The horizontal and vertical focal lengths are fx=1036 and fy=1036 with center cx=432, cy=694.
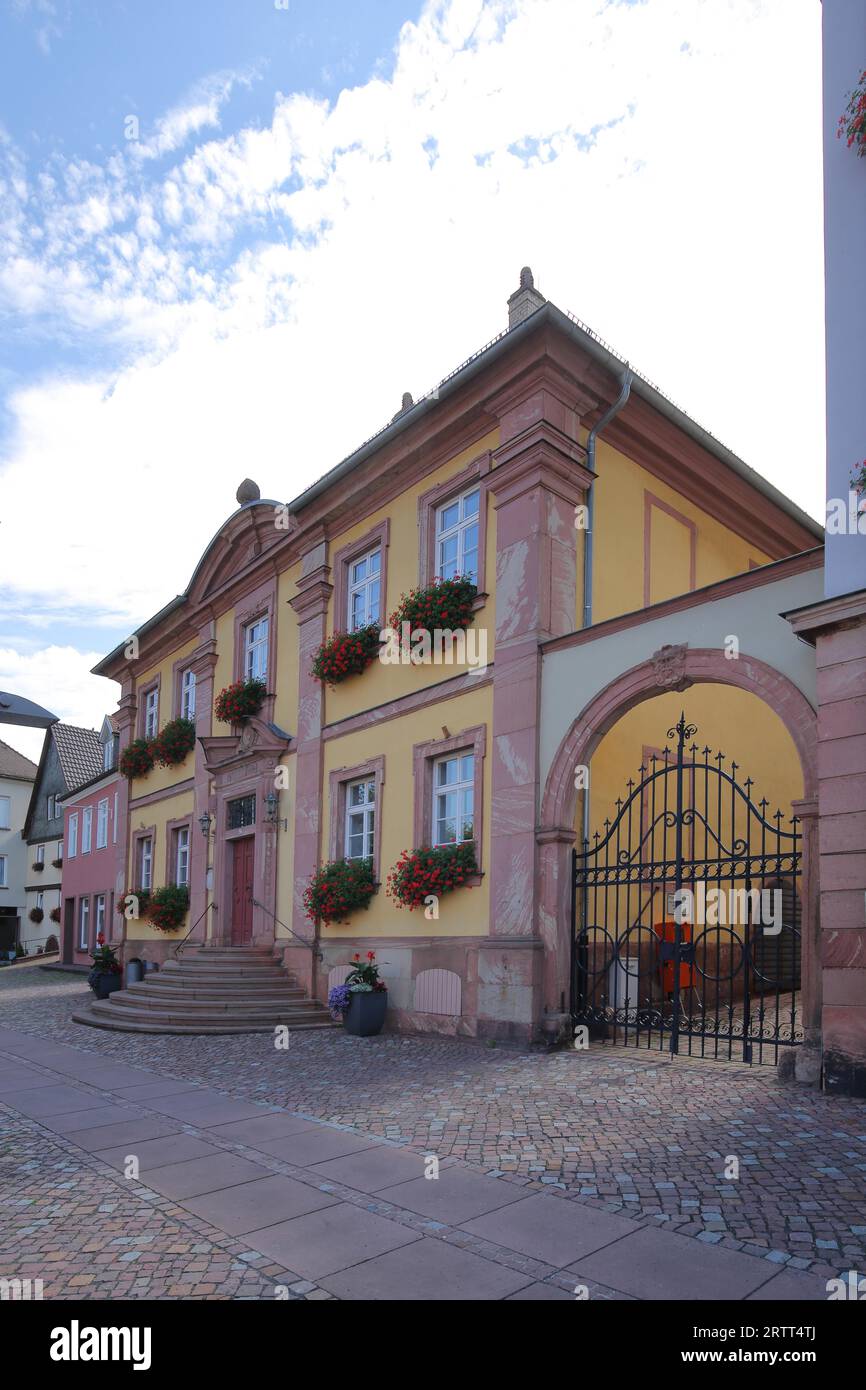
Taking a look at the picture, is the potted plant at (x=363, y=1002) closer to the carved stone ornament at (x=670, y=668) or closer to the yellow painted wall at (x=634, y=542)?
the yellow painted wall at (x=634, y=542)

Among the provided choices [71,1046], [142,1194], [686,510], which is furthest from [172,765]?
[142,1194]

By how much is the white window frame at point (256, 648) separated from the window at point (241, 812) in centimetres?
206

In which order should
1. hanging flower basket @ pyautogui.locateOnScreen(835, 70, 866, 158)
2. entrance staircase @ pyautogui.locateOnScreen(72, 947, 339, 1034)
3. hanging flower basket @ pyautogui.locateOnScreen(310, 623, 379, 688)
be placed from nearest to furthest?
hanging flower basket @ pyautogui.locateOnScreen(835, 70, 866, 158) < entrance staircase @ pyautogui.locateOnScreen(72, 947, 339, 1034) < hanging flower basket @ pyautogui.locateOnScreen(310, 623, 379, 688)

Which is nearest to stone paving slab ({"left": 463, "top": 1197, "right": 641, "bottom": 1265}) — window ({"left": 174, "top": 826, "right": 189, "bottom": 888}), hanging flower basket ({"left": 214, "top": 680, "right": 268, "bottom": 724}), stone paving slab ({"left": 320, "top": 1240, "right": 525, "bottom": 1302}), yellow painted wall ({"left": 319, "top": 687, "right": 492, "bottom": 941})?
stone paving slab ({"left": 320, "top": 1240, "right": 525, "bottom": 1302})

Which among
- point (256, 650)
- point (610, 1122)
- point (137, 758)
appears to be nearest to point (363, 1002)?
point (610, 1122)

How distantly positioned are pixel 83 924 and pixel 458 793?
20.8 metres

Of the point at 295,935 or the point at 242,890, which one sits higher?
the point at 242,890

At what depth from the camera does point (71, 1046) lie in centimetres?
Answer: 1186

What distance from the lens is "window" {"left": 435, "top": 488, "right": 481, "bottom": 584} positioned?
12.6 metres

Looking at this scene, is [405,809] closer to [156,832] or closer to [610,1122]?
[610,1122]

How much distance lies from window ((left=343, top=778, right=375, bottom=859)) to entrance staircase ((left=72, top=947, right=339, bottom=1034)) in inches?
82.1

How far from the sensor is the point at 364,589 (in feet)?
48.6

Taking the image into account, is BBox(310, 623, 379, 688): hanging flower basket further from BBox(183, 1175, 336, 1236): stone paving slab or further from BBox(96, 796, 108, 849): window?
BBox(96, 796, 108, 849): window
